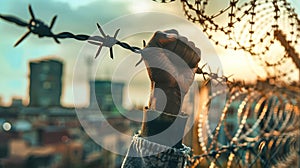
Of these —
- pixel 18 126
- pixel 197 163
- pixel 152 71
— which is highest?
pixel 152 71

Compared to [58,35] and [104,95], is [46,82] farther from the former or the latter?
[58,35]

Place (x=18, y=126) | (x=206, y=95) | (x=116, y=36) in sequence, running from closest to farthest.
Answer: (x=116, y=36)
(x=206, y=95)
(x=18, y=126)

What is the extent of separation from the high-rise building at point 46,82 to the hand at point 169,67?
184 inches

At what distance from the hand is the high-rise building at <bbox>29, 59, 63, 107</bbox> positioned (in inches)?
184

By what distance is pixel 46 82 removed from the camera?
349 inches

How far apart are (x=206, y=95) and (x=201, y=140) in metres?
0.23

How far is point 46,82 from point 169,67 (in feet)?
26.5

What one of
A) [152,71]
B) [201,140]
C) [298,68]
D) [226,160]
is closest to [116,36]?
[152,71]

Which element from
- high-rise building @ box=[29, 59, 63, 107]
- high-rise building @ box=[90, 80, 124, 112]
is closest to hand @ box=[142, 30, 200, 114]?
high-rise building @ box=[90, 80, 124, 112]

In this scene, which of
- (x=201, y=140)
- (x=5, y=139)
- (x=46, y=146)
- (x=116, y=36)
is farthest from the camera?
(x=46, y=146)

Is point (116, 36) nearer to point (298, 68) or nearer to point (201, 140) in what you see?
point (201, 140)

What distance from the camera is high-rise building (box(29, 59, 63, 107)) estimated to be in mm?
6594

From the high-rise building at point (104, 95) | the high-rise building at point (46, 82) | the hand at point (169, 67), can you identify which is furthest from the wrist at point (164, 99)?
the high-rise building at point (46, 82)

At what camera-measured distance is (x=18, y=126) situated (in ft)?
29.8
